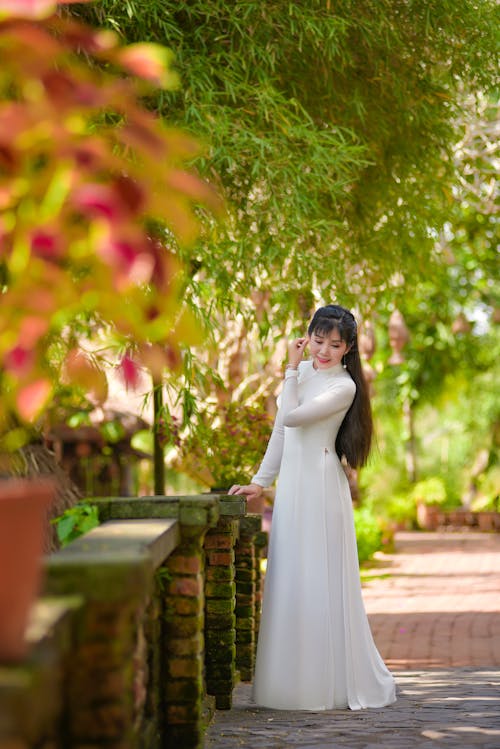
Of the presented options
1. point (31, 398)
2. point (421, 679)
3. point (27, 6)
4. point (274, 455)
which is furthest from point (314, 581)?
point (27, 6)

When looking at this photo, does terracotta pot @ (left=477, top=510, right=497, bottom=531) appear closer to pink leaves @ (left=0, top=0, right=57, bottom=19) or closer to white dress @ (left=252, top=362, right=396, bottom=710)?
white dress @ (left=252, top=362, right=396, bottom=710)

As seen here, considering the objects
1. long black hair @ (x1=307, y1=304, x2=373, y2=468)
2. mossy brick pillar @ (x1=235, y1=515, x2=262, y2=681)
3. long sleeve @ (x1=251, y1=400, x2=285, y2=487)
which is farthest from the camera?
mossy brick pillar @ (x1=235, y1=515, x2=262, y2=681)

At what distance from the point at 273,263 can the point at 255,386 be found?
5148 mm

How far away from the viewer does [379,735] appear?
4.92m

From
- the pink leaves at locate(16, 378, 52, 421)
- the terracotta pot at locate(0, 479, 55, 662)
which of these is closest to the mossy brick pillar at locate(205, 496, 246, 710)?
the pink leaves at locate(16, 378, 52, 421)

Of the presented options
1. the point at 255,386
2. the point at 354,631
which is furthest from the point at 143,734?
the point at 255,386

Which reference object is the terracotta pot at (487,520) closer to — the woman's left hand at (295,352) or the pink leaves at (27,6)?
the woman's left hand at (295,352)

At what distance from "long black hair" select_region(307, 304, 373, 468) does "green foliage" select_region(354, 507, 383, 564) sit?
11129 mm

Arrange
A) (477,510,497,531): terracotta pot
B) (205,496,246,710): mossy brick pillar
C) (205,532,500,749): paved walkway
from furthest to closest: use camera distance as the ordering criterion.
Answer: (477,510,497,531): terracotta pot < (205,496,246,710): mossy brick pillar < (205,532,500,749): paved walkway

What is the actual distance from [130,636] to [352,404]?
3.18 m

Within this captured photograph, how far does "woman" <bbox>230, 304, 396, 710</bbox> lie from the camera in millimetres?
5727

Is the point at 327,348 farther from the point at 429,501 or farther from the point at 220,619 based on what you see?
the point at 429,501

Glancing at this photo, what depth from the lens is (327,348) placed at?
5.99 meters

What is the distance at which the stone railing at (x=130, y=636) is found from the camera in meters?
2.16
